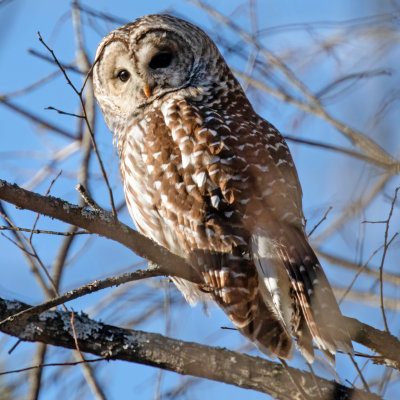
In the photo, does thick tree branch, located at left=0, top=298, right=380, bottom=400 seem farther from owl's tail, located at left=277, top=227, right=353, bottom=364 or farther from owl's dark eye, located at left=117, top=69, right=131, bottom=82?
owl's dark eye, located at left=117, top=69, right=131, bottom=82

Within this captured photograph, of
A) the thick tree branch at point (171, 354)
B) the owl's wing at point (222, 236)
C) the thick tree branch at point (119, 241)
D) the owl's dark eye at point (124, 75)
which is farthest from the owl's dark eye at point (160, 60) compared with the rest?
the thick tree branch at point (171, 354)

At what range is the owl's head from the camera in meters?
4.69

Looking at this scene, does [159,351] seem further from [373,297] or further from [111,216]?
[373,297]

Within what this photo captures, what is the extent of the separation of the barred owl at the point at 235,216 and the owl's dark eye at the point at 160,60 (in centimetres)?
59

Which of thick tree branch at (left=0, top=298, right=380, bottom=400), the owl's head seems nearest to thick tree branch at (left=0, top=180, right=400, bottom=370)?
thick tree branch at (left=0, top=298, right=380, bottom=400)

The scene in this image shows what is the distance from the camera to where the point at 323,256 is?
18.1 ft

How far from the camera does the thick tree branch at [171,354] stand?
129 inches

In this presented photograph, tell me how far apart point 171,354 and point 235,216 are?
2.61 ft

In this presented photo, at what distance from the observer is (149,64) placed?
15.8 ft

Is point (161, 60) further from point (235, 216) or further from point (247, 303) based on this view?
point (247, 303)

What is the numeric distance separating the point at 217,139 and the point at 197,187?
305 millimetres

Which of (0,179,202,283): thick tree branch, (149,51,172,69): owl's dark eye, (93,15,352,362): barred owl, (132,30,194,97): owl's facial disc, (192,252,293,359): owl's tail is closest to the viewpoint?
(0,179,202,283): thick tree branch

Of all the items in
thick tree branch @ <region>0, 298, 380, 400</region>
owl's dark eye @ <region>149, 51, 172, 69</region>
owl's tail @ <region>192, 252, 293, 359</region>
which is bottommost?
thick tree branch @ <region>0, 298, 380, 400</region>

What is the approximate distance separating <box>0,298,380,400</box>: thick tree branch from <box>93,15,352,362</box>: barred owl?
0.19 metres
